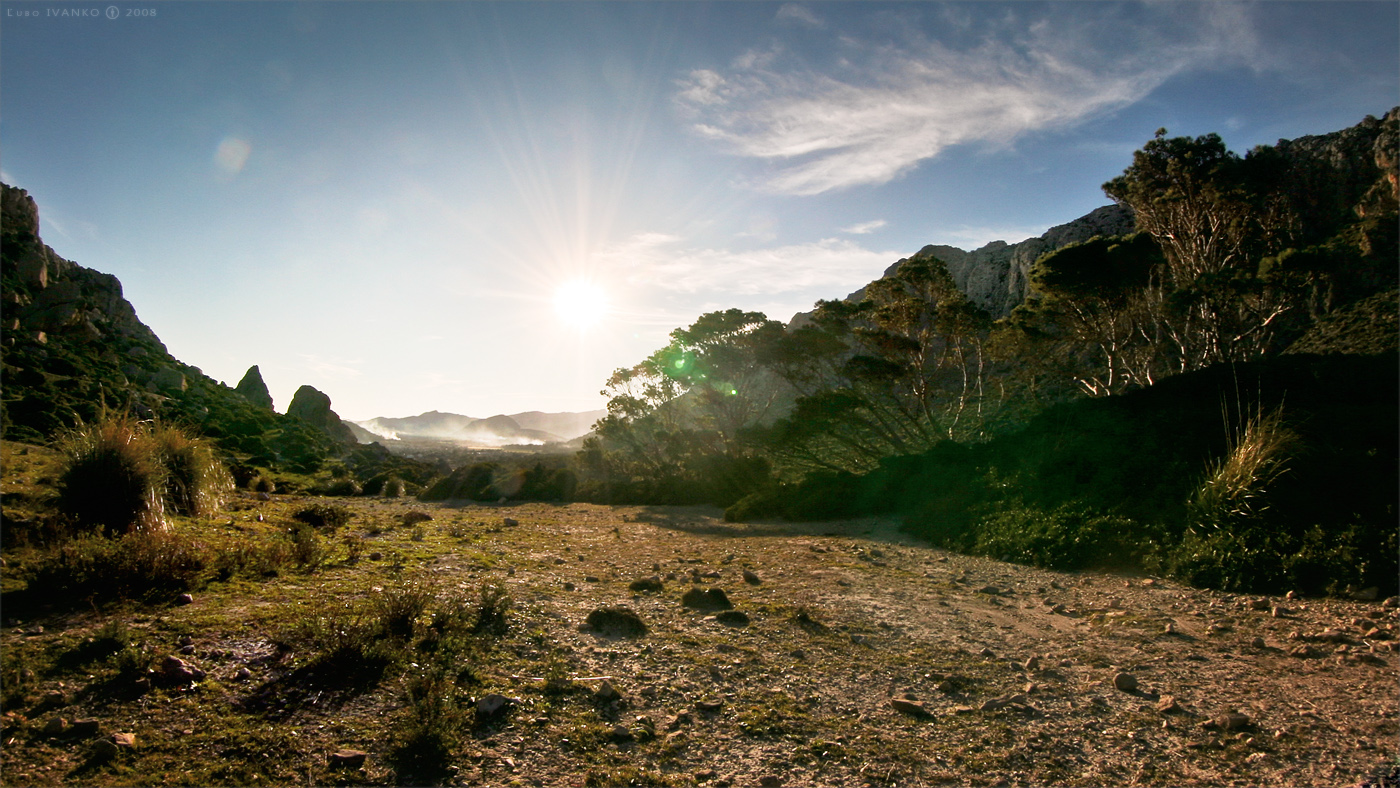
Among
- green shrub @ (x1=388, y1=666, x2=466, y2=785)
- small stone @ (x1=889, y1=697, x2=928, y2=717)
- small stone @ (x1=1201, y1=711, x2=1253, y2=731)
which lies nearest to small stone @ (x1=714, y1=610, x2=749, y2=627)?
small stone @ (x1=889, y1=697, x2=928, y2=717)

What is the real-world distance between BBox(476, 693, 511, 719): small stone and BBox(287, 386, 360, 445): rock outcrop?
203 feet

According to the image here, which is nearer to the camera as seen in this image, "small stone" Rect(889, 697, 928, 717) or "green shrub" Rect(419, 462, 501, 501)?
"small stone" Rect(889, 697, 928, 717)

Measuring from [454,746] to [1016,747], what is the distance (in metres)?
3.42

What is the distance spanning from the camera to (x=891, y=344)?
85.4 feet

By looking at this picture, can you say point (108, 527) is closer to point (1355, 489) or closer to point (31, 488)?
point (31, 488)

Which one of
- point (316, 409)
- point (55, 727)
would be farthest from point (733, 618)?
point (316, 409)

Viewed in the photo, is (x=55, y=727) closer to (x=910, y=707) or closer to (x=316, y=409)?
(x=910, y=707)

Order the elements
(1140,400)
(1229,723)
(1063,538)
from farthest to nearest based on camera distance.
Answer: (1140,400), (1063,538), (1229,723)

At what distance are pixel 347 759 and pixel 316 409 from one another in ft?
217

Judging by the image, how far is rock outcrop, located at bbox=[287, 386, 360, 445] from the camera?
2265 inches

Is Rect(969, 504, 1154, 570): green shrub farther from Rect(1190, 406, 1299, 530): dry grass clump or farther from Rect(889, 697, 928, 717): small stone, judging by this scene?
Rect(889, 697, 928, 717): small stone

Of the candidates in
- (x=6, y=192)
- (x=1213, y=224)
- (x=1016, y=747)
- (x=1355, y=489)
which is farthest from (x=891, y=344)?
(x=6, y=192)

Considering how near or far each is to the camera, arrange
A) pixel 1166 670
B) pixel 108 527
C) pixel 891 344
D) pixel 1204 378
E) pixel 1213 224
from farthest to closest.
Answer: pixel 891 344 → pixel 1213 224 → pixel 1204 378 → pixel 108 527 → pixel 1166 670

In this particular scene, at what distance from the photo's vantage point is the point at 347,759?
10.1 feet
